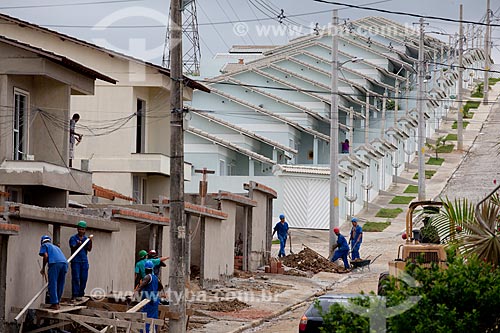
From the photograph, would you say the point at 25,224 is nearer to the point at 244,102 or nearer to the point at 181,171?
the point at 181,171

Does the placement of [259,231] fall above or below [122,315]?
above

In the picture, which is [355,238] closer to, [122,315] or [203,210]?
[203,210]

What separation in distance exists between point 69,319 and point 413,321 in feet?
28.6

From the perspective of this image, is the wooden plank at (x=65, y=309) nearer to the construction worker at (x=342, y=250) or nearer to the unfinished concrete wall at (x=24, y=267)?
the unfinished concrete wall at (x=24, y=267)

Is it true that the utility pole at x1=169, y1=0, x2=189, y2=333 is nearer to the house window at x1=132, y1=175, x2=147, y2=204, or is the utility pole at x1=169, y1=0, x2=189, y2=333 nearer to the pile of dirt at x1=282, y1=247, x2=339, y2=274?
the pile of dirt at x1=282, y1=247, x2=339, y2=274

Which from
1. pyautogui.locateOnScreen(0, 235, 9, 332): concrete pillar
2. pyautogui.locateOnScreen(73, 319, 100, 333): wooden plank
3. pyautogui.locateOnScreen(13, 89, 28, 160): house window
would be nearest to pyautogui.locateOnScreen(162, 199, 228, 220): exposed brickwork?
pyautogui.locateOnScreen(13, 89, 28, 160): house window

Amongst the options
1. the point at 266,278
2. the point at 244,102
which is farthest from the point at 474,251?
the point at 244,102

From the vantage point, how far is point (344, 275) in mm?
36375

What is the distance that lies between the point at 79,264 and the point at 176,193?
2.41 m

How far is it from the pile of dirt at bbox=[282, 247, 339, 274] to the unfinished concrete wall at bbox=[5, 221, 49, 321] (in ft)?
55.6

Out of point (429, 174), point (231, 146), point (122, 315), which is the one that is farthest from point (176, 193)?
point (429, 174)

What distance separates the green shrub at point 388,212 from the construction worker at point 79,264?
109 feet

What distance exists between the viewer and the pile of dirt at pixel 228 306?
88.0 ft

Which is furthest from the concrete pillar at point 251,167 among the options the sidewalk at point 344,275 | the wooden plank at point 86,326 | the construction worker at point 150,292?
the wooden plank at point 86,326
